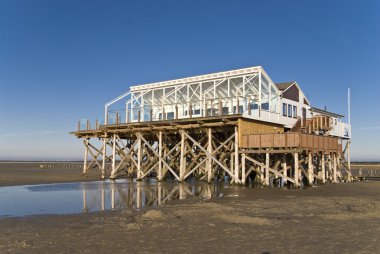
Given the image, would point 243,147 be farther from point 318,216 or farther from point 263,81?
point 318,216

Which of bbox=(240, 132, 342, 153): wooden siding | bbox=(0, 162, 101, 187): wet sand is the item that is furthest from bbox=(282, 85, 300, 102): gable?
bbox=(0, 162, 101, 187): wet sand

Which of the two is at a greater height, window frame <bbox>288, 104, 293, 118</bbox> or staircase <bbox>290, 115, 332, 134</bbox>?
window frame <bbox>288, 104, 293, 118</bbox>

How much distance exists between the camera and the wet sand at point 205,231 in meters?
8.94

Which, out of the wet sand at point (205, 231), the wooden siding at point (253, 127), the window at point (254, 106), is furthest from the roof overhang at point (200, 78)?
the wet sand at point (205, 231)

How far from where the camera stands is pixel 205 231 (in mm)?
10828

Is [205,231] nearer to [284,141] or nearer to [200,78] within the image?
[284,141]

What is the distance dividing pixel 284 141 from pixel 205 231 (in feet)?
48.9

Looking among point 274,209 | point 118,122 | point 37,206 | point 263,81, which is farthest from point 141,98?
point 274,209

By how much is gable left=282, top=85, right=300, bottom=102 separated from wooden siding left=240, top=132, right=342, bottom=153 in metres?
5.29

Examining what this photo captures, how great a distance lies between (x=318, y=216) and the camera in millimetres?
13383

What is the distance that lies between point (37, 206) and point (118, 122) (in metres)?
18.2

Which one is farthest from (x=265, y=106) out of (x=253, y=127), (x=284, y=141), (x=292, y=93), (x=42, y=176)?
(x=42, y=176)

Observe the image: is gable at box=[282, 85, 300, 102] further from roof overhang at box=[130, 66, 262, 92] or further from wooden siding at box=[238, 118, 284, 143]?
roof overhang at box=[130, 66, 262, 92]

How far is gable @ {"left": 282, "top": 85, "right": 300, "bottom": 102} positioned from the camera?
31353 mm
